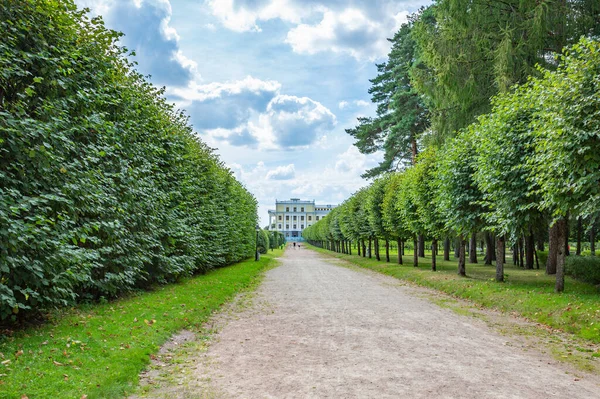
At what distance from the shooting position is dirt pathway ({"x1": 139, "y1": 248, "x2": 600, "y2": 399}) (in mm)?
4957

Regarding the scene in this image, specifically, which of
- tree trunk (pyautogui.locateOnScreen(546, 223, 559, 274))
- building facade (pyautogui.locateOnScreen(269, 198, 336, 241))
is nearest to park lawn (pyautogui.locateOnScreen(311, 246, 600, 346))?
tree trunk (pyautogui.locateOnScreen(546, 223, 559, 274))

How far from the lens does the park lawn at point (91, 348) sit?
4625mm

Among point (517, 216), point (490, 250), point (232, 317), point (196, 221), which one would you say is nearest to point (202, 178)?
point (196, 221)

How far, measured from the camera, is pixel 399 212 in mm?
23953

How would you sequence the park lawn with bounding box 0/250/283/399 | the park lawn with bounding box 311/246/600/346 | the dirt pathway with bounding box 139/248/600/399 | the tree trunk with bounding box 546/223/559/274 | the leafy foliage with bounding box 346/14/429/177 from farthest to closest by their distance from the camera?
1. the leafy foliage with bounding box 346/14/429/177
2. the tree trunk with bounding box 546/223/559/274
3. the park lawn with bounding box 311/246/600/346
4. the dirt pathway with bounding box 139/248/600/399
5. the park lawn with bounding box 0/250/283/399

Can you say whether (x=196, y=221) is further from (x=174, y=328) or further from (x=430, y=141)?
(x=430, y=141)

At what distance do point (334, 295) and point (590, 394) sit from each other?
9.14 meters

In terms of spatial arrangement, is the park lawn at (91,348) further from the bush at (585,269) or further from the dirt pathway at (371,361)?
the bush at (585,269)

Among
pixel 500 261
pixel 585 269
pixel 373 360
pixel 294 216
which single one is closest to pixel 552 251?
pixel 585 269

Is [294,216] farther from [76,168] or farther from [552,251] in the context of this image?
[76,168]

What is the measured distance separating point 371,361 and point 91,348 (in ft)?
13.3

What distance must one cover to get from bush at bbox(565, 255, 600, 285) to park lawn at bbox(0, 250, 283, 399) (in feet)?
50.3

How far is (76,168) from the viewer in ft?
24.3

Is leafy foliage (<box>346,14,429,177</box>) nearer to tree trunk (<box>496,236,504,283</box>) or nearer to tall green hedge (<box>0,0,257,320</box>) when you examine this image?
tree trunk (<box>496,236,504,283</box>)
